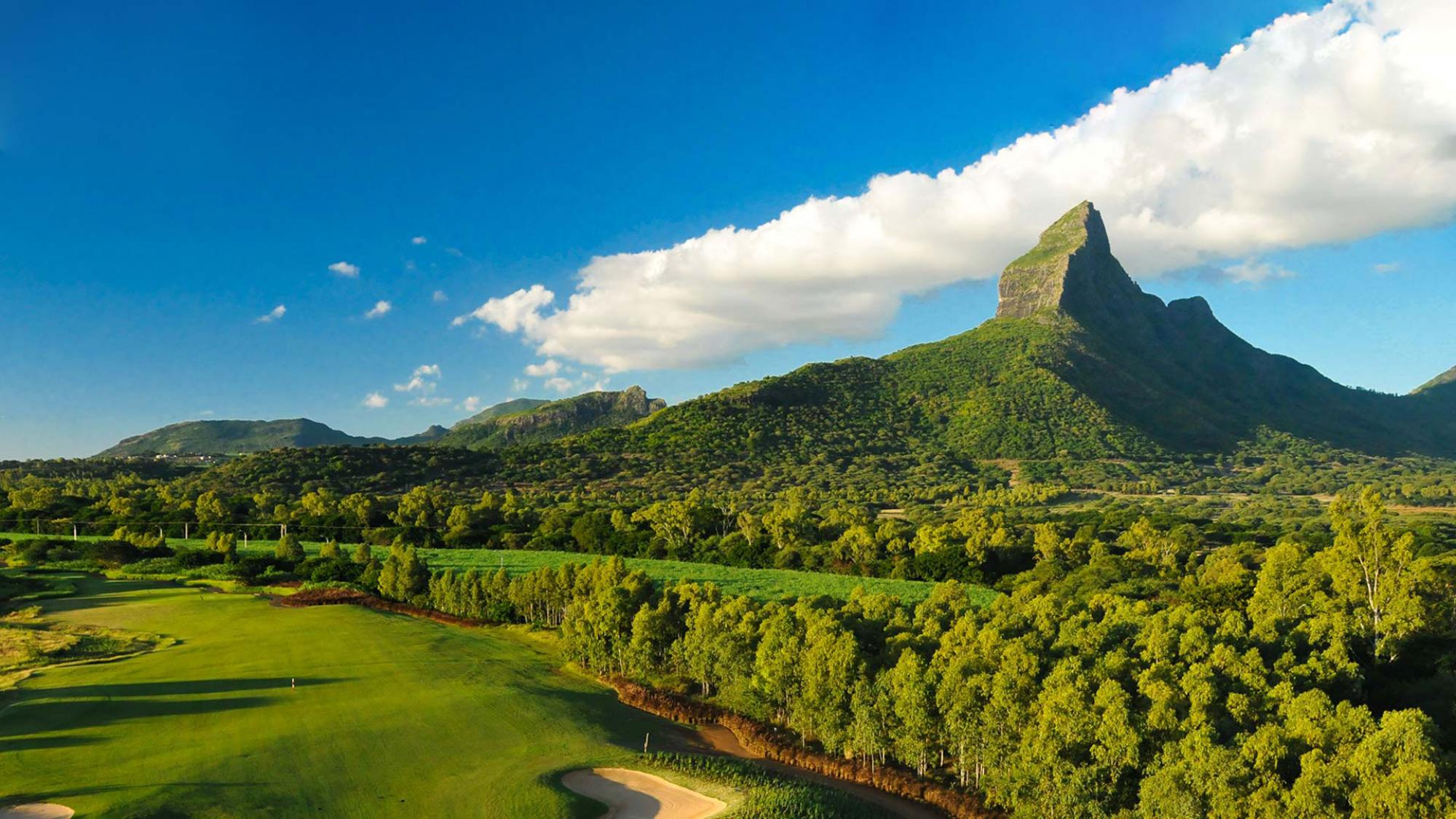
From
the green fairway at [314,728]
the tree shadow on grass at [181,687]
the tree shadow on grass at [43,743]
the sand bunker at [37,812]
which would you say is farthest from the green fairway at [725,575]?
the sand bunker at [37,812]

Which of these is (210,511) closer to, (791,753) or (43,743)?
(43,743)

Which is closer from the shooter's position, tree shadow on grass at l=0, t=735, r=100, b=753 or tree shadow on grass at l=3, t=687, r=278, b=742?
tree shadow on grass at l=0, t=735, r=100, b=753

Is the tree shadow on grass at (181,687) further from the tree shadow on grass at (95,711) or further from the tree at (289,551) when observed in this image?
the tree at (289,551)

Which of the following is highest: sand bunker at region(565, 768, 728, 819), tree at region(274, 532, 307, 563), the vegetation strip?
tree at region(274, 532, 307, 563)

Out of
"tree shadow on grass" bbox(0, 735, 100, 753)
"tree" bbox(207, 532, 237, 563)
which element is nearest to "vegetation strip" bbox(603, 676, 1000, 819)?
"tree shadow on grass" bbox(0, 735, 100, 753)

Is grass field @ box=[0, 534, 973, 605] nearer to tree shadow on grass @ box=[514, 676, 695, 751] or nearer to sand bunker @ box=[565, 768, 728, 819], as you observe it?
tree shadow on grass @ box=[514, 676, 695, 751]

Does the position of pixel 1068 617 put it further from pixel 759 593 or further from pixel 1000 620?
pixel 759 593

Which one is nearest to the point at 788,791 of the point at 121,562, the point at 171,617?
the point at 171,617
